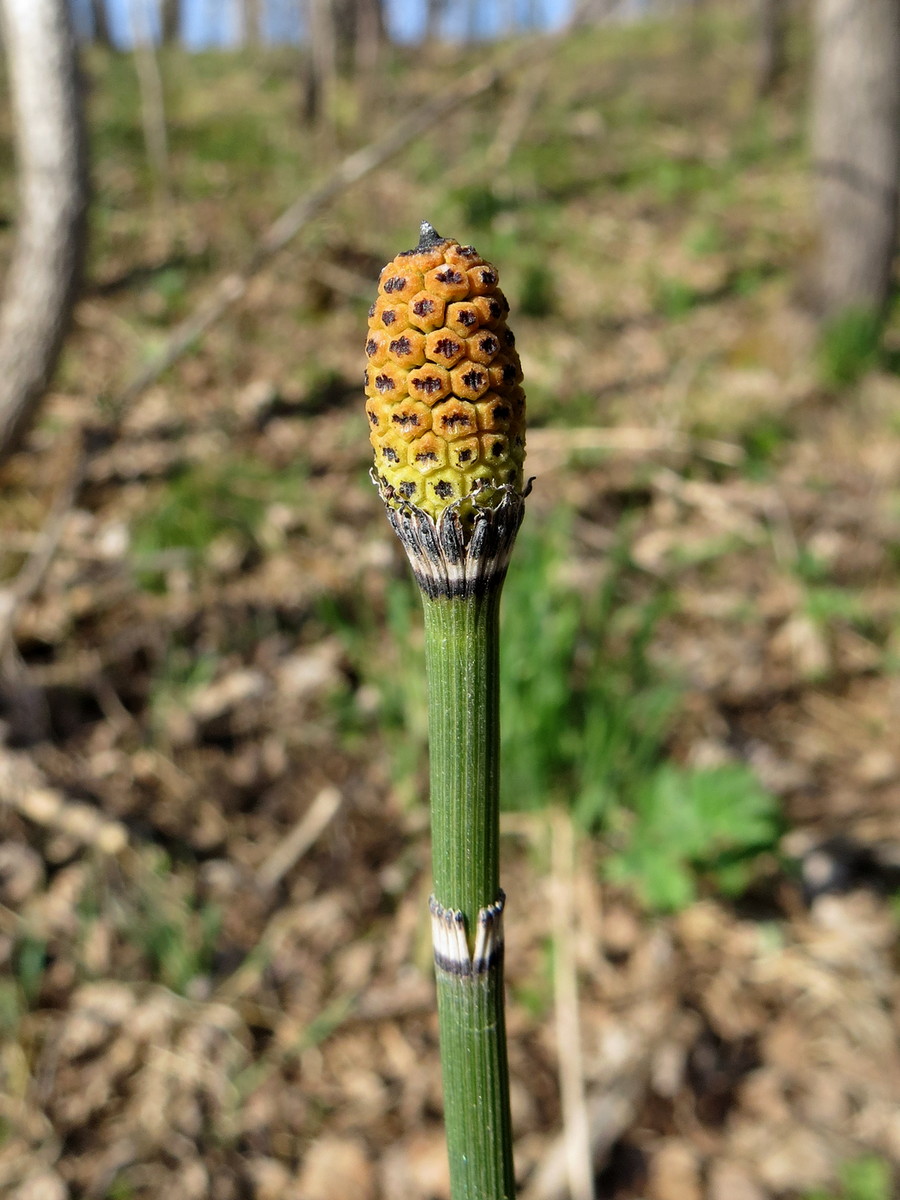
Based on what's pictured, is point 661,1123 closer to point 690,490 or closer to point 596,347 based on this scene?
point 690,490

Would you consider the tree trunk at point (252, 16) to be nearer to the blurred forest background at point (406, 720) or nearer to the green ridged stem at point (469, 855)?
the blurred forest background at point (406, 720)

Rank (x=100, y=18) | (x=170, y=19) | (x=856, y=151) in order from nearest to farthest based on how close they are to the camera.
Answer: (x=856, y=151) < (x=100, y=18) < (x=170, y=19)

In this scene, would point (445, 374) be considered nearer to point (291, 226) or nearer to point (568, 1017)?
point (568, 1017)

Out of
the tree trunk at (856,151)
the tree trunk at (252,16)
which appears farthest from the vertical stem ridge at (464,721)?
the tree trunk at (252,16)

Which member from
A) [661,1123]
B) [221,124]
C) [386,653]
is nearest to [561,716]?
[386,653]

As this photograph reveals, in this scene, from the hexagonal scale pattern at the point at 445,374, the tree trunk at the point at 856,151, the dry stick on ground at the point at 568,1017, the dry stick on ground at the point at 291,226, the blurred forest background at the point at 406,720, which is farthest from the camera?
the tree trunk at the point at 856,151

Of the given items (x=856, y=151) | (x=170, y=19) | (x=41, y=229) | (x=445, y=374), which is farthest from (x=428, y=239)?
(x=170, y=19)
